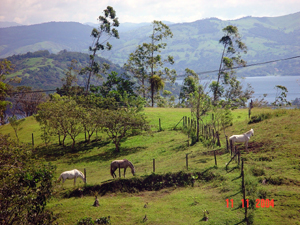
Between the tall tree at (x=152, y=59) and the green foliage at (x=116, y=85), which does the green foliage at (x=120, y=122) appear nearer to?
the green foliage at (x=116, y=85)

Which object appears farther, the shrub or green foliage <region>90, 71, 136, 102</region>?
green foliage <region>90, 71, 136, 102</region>

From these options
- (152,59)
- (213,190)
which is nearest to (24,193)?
(213,190)

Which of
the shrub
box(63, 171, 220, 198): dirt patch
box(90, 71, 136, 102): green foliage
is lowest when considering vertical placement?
box(63, 171, 220, 198): dirt patch

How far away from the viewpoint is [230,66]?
5659 cm

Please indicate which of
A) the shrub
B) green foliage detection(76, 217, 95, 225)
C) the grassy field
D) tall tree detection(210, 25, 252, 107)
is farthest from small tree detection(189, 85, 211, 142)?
tall tree detection(210, 25, 252, 107)

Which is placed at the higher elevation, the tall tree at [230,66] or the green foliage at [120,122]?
the tall tree at [230,66]

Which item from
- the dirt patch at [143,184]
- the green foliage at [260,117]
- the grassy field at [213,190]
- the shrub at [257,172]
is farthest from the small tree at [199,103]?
the shrub at [257,172]

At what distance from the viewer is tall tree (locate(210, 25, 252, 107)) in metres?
51.0

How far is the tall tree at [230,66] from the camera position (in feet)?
167

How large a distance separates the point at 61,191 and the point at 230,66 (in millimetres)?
49379

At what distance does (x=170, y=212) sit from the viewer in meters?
12.8

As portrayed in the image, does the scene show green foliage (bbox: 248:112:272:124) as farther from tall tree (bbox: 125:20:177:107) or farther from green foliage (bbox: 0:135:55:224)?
tall tree (bbox: 125:20:177:107)

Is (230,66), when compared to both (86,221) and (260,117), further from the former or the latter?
(86,221)

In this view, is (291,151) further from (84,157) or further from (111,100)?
(111,100)
